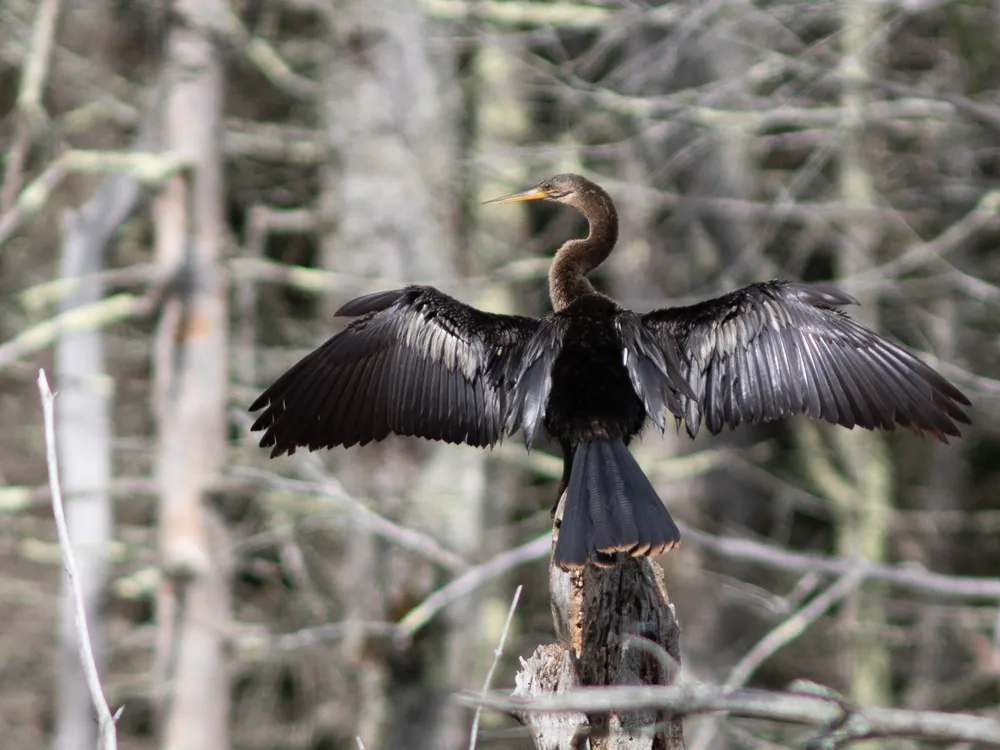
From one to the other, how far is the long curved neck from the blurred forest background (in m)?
1.49

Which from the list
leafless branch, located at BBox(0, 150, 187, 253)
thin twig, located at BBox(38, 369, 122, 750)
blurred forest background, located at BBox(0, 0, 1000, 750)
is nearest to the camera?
thin twig, located at BBox(38, 369, 122, 750)

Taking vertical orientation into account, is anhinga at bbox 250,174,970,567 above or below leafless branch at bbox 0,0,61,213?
below

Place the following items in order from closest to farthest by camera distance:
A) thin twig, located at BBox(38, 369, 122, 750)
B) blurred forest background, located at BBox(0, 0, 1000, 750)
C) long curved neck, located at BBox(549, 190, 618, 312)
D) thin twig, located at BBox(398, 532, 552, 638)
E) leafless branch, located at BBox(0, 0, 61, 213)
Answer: thin twig, located at BBox(38, 369, 122, 750), long curved neck, located at BBox(549, 190, 618, 312), thin twig, located at BBox(398, 532, 552, 638), leafless branch, located at BBox(0, 0, 61, 213), blurred forest background, located at BBox(0, 0, 1000, 750)

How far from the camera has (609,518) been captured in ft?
10.1

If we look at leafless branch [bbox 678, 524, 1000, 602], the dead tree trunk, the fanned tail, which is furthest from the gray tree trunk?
the fanned tail

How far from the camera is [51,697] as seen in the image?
12078 millimetres

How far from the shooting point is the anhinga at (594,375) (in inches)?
143

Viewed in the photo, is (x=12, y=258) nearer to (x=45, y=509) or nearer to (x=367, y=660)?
(x=45, y=509)

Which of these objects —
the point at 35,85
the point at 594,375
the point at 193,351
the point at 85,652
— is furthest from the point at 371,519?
the point at 85,652

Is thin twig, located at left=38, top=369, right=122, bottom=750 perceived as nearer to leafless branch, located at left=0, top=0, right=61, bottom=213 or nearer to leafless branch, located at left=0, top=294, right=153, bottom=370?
leafless branch, located at left=0, top=0, right=61, bottom=213

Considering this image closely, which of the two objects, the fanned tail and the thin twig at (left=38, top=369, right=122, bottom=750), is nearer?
the thin twig at (left=38, top=369, right=122, bottom=750)

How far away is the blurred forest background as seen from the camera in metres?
6.95

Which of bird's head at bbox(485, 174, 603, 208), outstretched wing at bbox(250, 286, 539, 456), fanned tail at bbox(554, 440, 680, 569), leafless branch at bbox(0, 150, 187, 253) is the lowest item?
fanned tail at bbox(554, 440, 680, 569)

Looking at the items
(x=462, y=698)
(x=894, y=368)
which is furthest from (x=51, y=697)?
(x=462, y=698)
